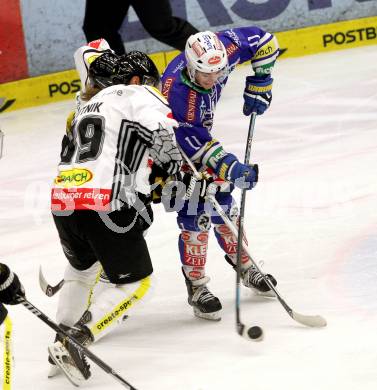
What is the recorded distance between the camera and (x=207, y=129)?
12.9 feet

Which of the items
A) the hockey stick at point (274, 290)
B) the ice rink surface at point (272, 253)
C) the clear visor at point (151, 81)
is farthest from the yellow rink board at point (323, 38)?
the clear visor at point (151, 81)

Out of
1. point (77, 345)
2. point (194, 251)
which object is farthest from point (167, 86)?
point (77, 345)

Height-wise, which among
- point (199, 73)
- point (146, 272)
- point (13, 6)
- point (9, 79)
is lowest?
point (9, 79)

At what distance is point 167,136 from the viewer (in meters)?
3.39

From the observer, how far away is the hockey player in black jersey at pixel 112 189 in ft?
11.1

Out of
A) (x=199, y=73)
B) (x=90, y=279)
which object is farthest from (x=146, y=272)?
(x=199, y=73)

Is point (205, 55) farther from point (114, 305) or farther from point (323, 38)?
point (323, 38)

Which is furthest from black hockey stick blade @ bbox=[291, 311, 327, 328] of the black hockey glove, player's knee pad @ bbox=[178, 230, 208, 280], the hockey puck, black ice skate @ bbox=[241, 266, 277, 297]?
the black hockey glove

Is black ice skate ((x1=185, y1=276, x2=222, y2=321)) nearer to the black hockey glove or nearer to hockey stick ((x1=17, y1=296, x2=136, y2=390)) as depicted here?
hockey stick ((x1=17, y1=296, x2=136, y2=390))

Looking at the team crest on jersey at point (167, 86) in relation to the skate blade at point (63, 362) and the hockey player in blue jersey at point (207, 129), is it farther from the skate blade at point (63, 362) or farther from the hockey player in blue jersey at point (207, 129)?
the skate blade at point (63, 362)

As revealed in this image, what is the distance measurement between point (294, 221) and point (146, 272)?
1.57 m

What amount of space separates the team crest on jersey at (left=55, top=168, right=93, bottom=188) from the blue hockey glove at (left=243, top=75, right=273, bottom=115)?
1044mm

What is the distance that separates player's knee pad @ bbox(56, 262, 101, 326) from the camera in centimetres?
364

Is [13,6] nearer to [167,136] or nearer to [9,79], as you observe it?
[9,79]
